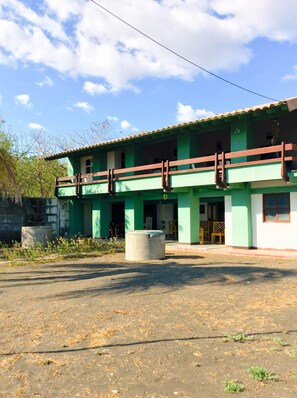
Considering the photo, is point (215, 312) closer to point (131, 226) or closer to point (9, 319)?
point (9, 319)

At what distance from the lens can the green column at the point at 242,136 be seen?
15.6m

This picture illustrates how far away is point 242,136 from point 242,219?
350 centimetres

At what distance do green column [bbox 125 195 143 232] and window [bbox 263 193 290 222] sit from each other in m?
7.79

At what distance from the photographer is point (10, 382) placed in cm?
385

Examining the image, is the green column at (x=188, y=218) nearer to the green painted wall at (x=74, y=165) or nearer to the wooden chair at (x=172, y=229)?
the wooden chair at (x=172, y=229)

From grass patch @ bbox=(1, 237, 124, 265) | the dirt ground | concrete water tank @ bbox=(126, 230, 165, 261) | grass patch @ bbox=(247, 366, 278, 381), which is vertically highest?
concrete water tank @ bbox=(126, 230, 165, 261)

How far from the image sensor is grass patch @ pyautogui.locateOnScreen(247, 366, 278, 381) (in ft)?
12.4

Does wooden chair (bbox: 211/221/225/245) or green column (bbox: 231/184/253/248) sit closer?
green column (bbox: 231/184/253/248)

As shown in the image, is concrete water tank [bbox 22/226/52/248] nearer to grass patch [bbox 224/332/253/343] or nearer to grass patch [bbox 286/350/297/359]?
grass patch [bbox 224/332/253/343]

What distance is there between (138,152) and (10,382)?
59.9ft

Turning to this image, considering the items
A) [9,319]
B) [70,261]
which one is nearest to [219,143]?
[70,261]

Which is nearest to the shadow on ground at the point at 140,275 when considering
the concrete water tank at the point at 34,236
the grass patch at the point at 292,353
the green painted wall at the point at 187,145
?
the grass patch at the point at 292,353

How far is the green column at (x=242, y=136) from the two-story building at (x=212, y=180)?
42 millimetres

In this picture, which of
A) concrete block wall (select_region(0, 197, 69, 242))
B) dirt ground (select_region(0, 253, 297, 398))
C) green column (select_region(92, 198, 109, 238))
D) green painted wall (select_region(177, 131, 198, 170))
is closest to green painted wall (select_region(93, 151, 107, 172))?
green column (select_region(92, 198, 109, 238))
